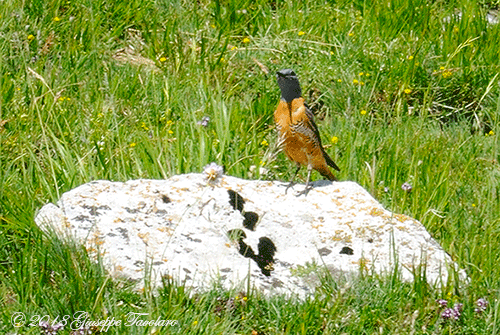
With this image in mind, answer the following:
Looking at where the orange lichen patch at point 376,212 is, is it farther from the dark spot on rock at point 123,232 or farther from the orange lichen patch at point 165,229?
the dark spot on rock at point 123,232

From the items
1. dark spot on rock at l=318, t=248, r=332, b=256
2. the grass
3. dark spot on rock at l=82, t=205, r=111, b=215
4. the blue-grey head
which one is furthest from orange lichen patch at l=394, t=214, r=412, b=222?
dark spot on rock at l=82, t=205, r=111, b=215

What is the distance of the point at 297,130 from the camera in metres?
4.63

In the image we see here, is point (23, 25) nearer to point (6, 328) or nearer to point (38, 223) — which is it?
point (38, 223)

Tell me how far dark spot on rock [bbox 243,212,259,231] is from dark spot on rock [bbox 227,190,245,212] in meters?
0.06

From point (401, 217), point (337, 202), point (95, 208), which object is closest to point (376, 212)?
point (401, 217)

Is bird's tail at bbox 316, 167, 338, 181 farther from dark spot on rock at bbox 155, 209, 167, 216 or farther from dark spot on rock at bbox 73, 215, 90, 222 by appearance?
dark spot on rock at bbox 73, 215, 90, 222

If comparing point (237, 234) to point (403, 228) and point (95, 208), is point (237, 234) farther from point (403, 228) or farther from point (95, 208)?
point (403, 228)

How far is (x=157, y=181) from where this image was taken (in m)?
4.24

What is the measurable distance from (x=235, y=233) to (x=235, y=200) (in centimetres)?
41

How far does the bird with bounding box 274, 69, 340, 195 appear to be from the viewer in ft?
15.2

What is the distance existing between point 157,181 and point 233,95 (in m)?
1.86

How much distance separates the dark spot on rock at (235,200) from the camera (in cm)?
407

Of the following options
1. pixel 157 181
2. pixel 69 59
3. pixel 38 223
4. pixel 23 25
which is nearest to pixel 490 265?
pixel 157 181

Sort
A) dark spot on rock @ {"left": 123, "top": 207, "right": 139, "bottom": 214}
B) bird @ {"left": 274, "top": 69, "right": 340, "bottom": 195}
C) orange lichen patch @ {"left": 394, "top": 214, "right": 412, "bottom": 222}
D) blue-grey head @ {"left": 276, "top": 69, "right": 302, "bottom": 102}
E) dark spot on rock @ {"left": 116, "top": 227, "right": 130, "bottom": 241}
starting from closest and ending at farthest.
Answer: dark spot on rock @ {"left": 116, "top": 227, "right": 130, "bottom": 241}, dark spot on rock @ {"left": 123, "top": 207, "right": 139, "bottom": 214}, orange lichen patch @ {"left": 394, "top": 214, "right": 412, "bottom": 222}, bird @ {"left": 274, "top": 69, "right": 340, "bottom": 195}, blue-grey head @ {"left": 276, "top": 69, "right": 302, "bottom": 102}
